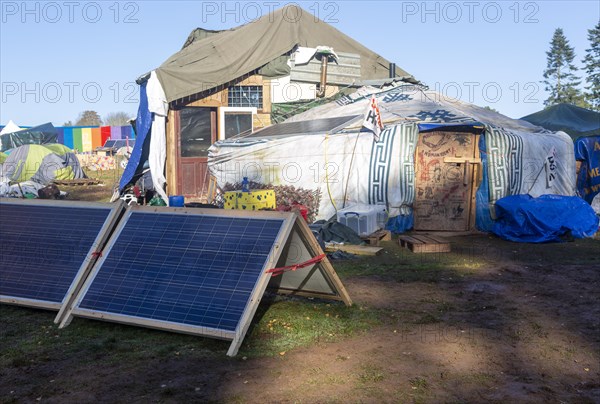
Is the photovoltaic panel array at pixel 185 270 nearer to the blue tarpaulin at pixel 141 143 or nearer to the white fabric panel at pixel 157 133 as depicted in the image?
the white fabric panel at pixel 157 133

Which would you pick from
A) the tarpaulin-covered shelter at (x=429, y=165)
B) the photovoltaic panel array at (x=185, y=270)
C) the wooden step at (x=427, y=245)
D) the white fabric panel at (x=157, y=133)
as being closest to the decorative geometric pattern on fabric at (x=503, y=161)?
the tarpaulin-covered shelter at (x=429, y=165)

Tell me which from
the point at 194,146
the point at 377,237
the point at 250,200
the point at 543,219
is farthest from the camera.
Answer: the point at 194,146

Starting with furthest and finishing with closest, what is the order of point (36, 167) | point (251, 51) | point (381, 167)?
1. point (36, 167)
2. point (251, 51)
3. point (381, 167)

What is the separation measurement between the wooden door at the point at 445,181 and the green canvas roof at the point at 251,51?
491 centimetres

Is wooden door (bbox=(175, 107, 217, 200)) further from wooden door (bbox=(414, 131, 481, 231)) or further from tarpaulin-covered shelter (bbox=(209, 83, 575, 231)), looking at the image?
wooden door (bbox=(414, 131, 481, 231))

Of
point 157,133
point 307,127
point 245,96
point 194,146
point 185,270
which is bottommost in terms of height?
point 185,270

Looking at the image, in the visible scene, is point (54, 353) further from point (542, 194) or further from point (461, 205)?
point (542, 194)

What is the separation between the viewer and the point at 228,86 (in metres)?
16.0

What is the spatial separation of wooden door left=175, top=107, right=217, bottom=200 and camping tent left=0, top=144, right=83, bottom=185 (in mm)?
10990

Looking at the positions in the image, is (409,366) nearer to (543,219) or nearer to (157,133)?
(543,219)

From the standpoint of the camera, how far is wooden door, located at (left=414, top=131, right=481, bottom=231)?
1214cm

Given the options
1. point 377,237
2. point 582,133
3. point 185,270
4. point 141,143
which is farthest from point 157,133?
point 582,133

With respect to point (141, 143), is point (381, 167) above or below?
below

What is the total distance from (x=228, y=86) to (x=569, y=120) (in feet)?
36.5
